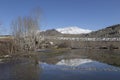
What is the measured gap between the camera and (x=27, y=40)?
59.9 meters

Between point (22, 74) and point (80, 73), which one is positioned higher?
point (22, 74)

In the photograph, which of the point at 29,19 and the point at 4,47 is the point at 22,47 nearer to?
the point at 29,19

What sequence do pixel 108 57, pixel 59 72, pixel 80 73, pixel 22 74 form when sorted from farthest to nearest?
pixel 108 57
pixel 59 72
pixel 80 73
pixel 22 74

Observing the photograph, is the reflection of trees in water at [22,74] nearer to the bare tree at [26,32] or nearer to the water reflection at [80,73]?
the water reflection at [80,73]

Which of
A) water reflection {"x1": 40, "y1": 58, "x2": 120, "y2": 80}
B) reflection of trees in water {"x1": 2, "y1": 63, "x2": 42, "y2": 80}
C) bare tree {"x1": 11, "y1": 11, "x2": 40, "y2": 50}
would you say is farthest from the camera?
bare tree {"x1": 11, "y1": 11, "x2": 40, "y2": 50}

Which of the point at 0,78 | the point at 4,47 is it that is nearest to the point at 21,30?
the point at 4,47

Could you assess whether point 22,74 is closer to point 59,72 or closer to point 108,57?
point 59,72

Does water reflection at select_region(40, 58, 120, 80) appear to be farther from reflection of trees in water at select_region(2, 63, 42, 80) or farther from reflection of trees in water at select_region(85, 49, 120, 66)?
reflection of trees in water at select_region(85, 49, 120, 66)

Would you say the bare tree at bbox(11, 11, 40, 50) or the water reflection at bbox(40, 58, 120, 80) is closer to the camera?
the water reflection at bbox(40, 58, 120, 80)

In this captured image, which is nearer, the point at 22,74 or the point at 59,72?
the point at 22,74

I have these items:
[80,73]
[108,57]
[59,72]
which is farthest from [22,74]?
[108,57]

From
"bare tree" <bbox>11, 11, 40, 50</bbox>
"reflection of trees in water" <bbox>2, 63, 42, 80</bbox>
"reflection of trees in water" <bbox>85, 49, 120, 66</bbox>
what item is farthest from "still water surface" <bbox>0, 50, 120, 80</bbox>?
"bare tree" <bbox>11, 11, 40, 50</bbox>

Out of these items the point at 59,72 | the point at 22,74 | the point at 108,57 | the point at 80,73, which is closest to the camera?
the point at 22,74

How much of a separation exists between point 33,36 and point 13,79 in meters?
39.6
